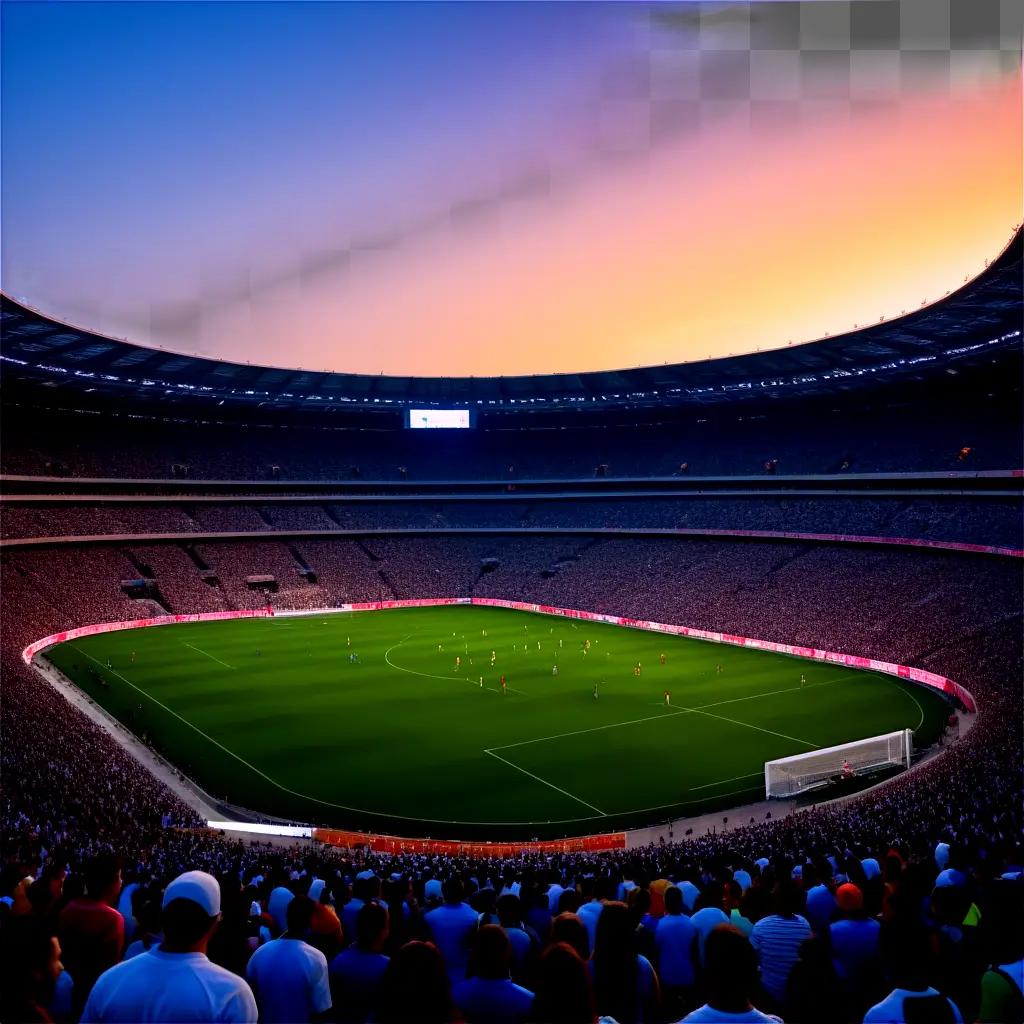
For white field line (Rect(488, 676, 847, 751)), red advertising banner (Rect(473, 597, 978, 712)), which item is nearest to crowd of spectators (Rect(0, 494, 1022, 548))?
red advertising banner (Rect(473, 597, 978, 712))

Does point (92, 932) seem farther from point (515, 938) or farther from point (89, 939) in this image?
point (515, 938)

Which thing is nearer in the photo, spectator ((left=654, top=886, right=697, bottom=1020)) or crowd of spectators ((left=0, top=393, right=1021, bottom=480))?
spectator ((left=654, top=886, right=697, bottom=1020))

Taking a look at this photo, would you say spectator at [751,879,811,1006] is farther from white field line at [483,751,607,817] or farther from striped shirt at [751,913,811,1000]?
white field line at [483,751,607,817]

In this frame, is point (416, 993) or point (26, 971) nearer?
point (416, 993)

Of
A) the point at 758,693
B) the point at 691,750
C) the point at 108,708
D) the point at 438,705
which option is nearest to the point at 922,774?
the point at 691,750

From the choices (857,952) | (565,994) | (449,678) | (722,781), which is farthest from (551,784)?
(565,994)
